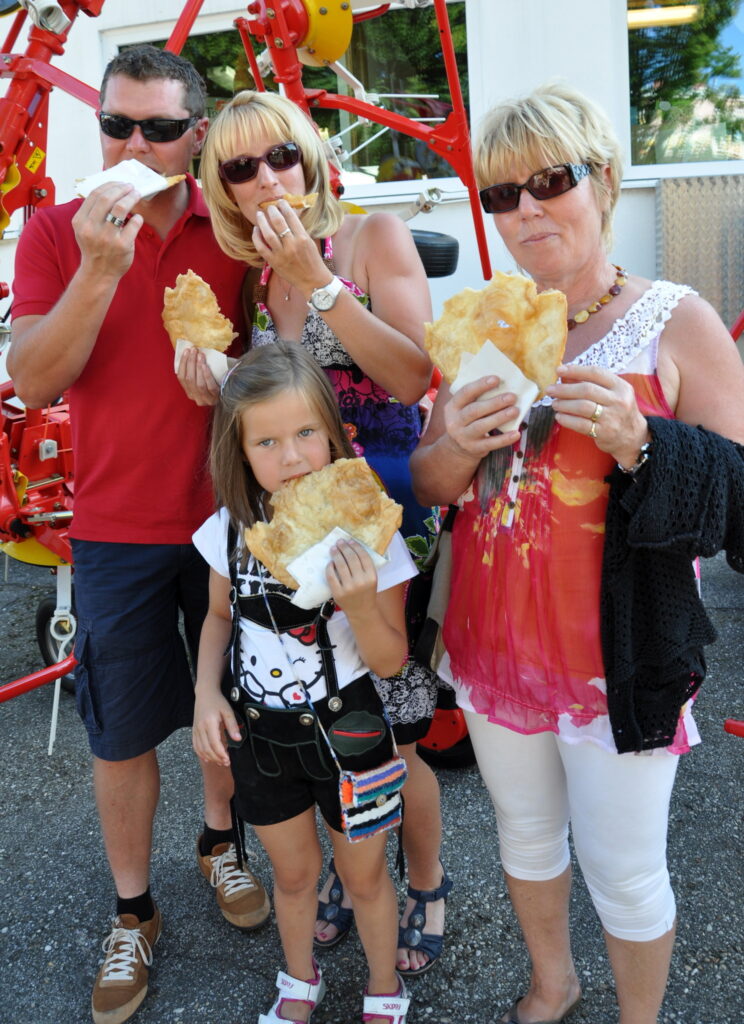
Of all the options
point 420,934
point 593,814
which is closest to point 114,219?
point 593,814

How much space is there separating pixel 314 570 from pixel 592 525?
55 cm

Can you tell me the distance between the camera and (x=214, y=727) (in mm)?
→ 1840

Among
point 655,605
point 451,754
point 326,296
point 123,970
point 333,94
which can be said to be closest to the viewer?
point 655,605

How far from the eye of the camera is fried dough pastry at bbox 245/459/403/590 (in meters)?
1.67

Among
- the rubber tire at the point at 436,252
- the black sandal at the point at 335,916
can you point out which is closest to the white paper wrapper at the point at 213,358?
the black sandal at the point at 335,916

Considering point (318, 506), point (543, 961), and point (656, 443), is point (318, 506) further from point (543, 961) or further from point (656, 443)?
point (543, 961)

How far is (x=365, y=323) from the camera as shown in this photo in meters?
1.77

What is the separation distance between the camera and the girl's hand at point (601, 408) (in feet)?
4.38

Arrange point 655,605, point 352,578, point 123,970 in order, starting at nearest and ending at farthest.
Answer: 1. point 655,605
2. point 352,578
3. point 123,970

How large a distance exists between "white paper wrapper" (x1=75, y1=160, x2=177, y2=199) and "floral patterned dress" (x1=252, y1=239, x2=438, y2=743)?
316mm

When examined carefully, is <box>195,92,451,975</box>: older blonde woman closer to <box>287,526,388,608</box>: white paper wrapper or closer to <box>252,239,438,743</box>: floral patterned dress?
<box>252,239,438,743</box>: floral patterned dress

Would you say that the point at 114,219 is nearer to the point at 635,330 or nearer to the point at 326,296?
the point at 326,296

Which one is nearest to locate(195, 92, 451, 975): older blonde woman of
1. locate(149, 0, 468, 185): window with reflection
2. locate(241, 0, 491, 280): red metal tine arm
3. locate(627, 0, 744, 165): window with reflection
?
locate(241, 0, 491, 280): red metal tine arm

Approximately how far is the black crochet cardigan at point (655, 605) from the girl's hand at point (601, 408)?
0.06 meters
